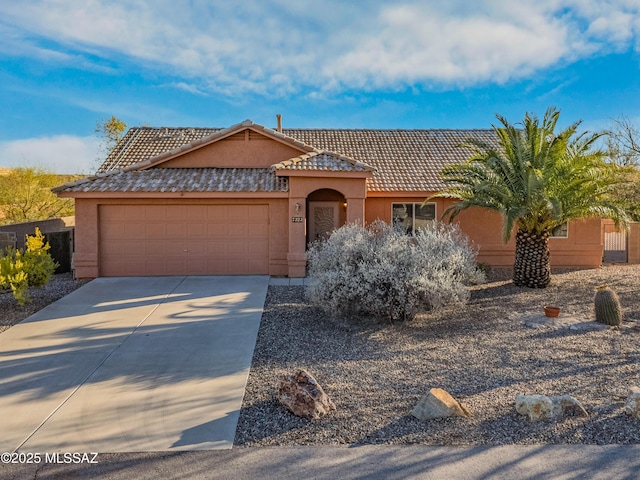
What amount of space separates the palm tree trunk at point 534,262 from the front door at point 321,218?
707 centimetres

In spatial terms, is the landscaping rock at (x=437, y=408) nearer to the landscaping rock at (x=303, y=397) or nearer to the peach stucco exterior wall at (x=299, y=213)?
the landscaping rock at (x=303, y=397)

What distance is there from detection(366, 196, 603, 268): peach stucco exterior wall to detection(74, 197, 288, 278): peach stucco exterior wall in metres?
3.61

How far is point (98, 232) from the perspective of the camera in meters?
14.1

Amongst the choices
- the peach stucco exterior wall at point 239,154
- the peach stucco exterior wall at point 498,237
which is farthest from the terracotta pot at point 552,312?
the peach stucco exterior wall at point 239,154

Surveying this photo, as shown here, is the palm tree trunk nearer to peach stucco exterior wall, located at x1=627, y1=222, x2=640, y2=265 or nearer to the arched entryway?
the arched entryway

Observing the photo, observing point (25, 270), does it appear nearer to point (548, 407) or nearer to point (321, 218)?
point (321, 218)

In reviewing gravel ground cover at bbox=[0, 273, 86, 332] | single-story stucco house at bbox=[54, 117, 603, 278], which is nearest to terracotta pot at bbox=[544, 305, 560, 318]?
single-story stucco house at bbox=[54, 117, 603, 278]

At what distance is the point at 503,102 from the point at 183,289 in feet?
55.1

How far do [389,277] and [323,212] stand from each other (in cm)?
903

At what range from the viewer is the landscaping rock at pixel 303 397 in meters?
5.03

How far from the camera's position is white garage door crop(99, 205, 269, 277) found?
1432cm

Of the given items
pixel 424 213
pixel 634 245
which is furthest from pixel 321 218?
pixel 634 245

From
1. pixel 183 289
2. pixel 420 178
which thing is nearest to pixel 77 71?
pixel 183 289

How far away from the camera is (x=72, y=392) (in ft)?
19.2
